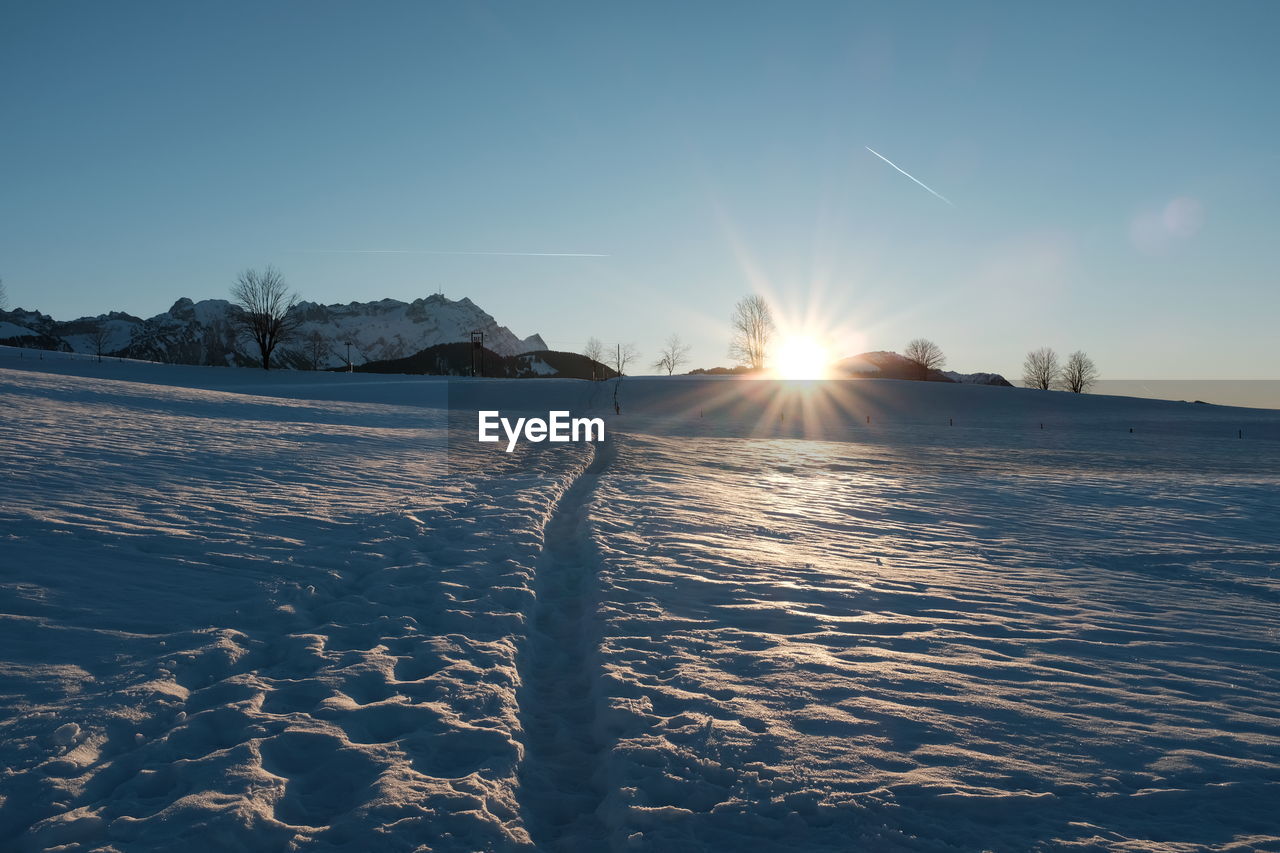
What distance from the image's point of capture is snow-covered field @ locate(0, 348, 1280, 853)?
14.8 ft

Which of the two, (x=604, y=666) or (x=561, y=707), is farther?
(x=604, y=666)

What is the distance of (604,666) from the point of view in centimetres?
697

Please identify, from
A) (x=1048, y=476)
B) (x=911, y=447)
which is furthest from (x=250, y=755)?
(x=911, y=447)

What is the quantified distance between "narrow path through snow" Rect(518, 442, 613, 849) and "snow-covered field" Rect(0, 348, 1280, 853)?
0.12 ft

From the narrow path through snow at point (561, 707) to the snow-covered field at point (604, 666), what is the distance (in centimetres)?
4

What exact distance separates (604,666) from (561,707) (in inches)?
28.7

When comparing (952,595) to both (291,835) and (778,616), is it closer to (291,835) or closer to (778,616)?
(778,616)

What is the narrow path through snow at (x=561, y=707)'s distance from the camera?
471 centimetres

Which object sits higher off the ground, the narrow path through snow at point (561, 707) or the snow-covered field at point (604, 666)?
the snow-covered field at point (604, 666)

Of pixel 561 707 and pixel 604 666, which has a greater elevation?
Result: pixel 604 666

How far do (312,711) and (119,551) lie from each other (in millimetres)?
5231

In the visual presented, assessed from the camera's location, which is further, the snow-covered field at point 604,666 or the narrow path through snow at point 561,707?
the narrow path through snow at point 561,707

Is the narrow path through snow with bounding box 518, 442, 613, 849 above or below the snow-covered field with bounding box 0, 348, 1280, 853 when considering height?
below

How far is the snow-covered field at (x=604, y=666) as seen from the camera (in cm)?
452
